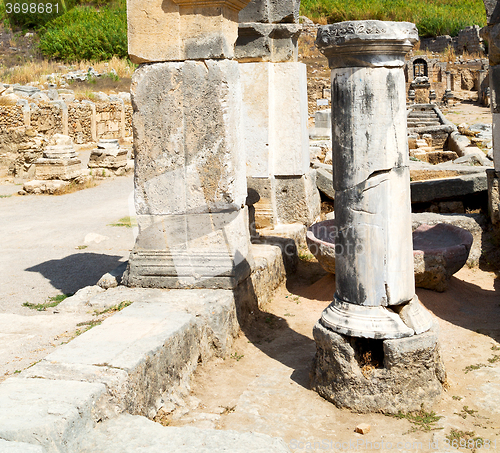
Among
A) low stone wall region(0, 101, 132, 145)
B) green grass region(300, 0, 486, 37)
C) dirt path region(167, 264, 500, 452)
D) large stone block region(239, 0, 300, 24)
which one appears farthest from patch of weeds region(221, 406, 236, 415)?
green grass region(300, 0, 486, 37)

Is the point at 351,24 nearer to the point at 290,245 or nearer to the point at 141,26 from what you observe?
the point at 141,26

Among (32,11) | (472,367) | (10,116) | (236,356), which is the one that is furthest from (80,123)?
(32,11)

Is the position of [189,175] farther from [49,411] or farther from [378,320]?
[49,411]

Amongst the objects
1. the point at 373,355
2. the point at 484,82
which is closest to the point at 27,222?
the point at 373,355

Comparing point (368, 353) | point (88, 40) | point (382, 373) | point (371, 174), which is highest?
point (88, 40)

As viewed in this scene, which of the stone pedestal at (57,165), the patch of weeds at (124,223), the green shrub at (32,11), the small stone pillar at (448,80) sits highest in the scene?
the green shrub at (32,11)

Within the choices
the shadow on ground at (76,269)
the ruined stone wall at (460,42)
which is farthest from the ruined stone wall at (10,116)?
the ruined stone wall at (460,42)

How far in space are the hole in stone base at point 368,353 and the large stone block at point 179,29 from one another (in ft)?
8.31

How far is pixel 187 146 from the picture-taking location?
481 cm

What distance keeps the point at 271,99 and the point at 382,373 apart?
456 centimetres

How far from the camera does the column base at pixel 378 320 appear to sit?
3.74 m

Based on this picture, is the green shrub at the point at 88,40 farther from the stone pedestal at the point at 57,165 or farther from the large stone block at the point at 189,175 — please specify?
the large stone block at the point at 189,175

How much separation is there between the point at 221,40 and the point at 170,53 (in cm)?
44

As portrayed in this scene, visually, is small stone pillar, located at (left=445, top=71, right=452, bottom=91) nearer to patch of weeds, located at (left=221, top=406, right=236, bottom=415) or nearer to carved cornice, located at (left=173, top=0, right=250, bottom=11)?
carved cornice, located at (left=173, top=0, right=250, bottom=11)
